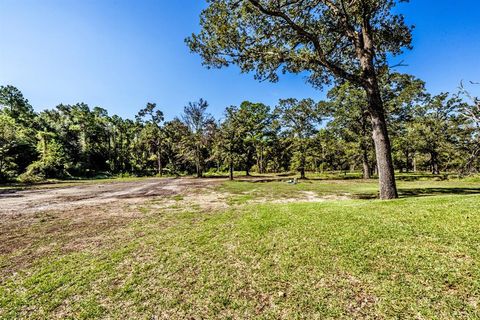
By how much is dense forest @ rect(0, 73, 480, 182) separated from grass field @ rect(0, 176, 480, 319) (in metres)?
4.82

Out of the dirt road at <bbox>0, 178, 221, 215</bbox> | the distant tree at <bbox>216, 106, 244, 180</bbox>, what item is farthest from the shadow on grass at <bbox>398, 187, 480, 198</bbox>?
the distant tree at <bbox>216, 106, 244, 180</bbox>

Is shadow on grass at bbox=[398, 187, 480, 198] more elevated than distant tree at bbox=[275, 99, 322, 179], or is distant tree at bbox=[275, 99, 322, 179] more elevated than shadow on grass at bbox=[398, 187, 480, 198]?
distant tree at bbox=[275, 99, 322, 179]

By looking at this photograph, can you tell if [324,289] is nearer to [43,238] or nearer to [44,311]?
[44,311]

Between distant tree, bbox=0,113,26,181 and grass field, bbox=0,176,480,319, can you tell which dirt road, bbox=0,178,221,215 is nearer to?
grass field, bbox=0,176,480,319

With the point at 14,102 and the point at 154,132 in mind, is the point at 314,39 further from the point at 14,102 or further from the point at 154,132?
Result: the point at 14,102

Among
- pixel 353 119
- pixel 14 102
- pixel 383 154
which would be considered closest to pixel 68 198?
pixel 383 154

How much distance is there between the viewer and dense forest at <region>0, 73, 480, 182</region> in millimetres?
26422

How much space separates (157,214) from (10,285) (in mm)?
4724

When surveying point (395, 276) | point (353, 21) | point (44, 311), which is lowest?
point (44, 311)

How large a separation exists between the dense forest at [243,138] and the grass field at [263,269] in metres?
4.82

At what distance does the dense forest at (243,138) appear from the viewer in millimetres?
26422

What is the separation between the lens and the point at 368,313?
2428 mm

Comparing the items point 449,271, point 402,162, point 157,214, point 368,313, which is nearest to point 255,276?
point 368,313

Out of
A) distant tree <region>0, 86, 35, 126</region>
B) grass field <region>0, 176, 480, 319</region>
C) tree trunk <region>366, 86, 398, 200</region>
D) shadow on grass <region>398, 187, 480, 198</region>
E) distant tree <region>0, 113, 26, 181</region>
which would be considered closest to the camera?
grass field <region>0, 176, 480, 319</region>
